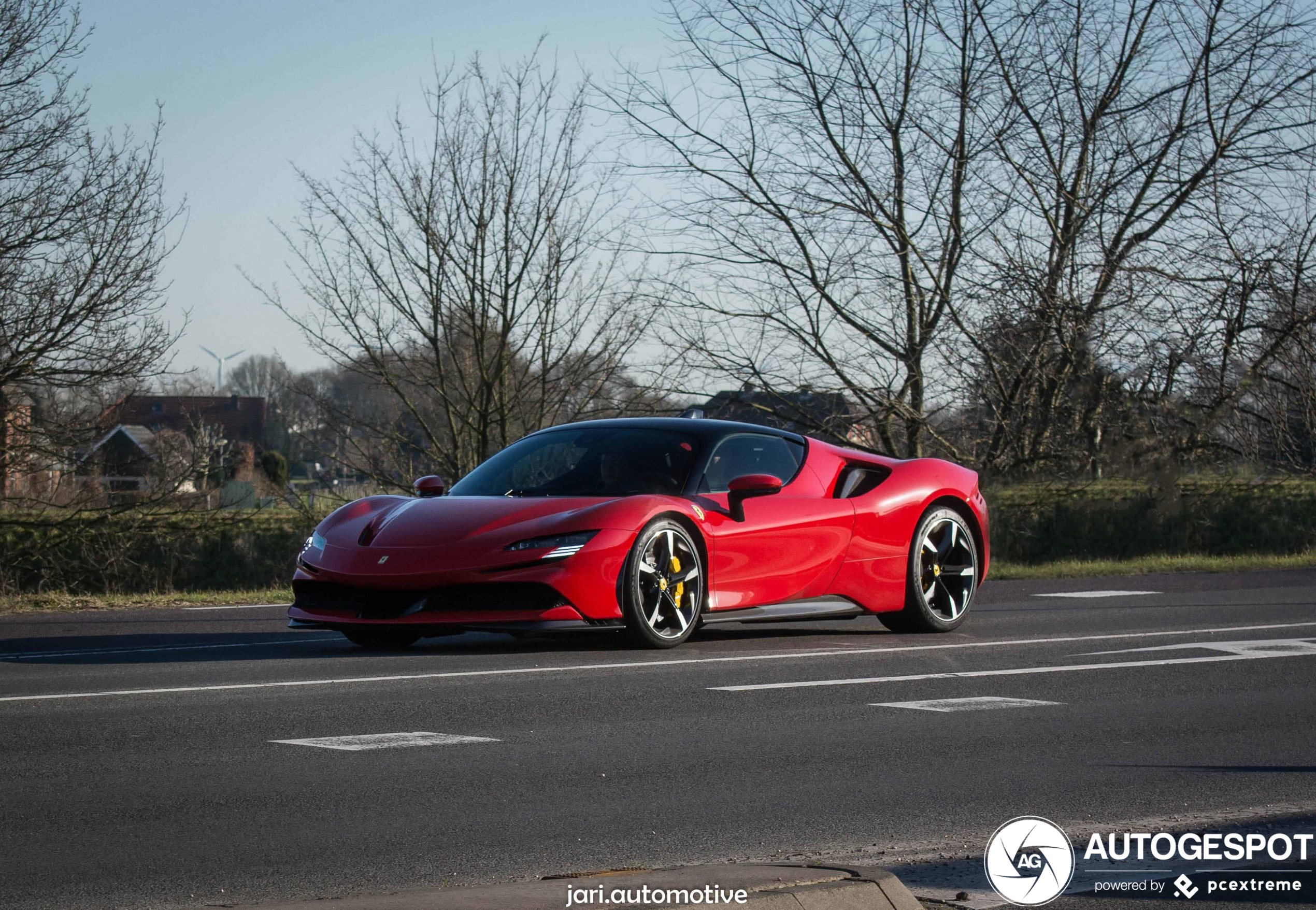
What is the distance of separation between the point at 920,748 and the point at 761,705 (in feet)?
3.67

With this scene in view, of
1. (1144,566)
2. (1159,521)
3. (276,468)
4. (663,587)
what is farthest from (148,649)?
(276,468)

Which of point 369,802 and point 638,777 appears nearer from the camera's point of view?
point 369,802

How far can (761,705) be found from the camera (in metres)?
6.70

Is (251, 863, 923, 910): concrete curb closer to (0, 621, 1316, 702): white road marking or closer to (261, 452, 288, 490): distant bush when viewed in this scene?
(0, 621, 1316, 702): white road marking

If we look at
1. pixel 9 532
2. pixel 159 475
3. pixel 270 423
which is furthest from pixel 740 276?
pixel 270 423

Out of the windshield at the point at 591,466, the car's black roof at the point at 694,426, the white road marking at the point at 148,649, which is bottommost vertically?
the white road marking at the point at 148,649

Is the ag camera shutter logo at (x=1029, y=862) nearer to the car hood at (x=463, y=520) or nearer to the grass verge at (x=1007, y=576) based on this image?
the car hood at (x=463, y=520)

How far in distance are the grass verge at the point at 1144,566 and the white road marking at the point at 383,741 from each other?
1220cm

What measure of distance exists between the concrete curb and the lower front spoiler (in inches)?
176

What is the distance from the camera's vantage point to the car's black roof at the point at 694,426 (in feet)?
31.6

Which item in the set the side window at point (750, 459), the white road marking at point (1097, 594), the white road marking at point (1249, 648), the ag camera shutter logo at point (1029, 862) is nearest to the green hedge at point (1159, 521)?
the white road marking at point (1097, 594)

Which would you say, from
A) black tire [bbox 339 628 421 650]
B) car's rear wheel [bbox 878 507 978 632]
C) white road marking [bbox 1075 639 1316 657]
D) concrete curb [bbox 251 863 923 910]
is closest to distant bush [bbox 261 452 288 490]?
black tire [bbox 339 628 421 650]

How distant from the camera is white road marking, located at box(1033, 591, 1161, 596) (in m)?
14.1

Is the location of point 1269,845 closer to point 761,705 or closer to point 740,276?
point 761,705
